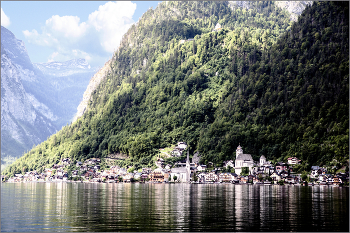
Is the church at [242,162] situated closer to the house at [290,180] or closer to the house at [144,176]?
the house at [290,180]

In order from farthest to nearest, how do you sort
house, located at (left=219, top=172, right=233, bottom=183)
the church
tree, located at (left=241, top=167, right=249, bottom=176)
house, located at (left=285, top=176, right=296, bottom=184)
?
the church, house, located at (left=219, top=172, right=233, bottom=183), tree, located at (left=241, top=167, right=249, bottom=176), house, located at (left=285, top=176, right=296, bottom=184)

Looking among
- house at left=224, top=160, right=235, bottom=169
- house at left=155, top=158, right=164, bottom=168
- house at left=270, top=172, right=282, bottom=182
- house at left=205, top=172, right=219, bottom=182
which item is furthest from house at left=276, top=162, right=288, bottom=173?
house at left=155, top=158, right=164, bottom=168

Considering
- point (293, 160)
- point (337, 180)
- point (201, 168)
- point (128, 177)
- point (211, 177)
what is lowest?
A: point (128, 177)

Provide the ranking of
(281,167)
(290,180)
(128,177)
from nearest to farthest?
(290,180)
(281,167)
(128,177)

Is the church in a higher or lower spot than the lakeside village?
higher

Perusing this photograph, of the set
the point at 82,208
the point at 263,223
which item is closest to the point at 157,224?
the point at 263,223

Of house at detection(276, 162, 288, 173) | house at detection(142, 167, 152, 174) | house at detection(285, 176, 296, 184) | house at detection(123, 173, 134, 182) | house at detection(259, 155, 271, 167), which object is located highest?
house at detection(259, 155, 271, 167)

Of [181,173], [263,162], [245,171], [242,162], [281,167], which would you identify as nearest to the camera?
[281,167]

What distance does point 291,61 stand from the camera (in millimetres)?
198250

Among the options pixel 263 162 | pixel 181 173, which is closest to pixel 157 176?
pixel 181 173

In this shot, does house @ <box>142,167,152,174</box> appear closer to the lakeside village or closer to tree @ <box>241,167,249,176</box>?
the lakeside village

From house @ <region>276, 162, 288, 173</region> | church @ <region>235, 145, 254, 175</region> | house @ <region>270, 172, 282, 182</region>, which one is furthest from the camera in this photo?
A: church @ <region>235, 145, 254, 175</region>

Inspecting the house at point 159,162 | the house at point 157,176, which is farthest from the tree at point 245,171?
the house at point 159,162

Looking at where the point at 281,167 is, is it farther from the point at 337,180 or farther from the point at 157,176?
the point at 157,176
